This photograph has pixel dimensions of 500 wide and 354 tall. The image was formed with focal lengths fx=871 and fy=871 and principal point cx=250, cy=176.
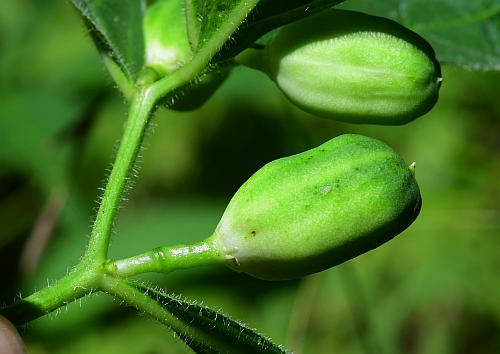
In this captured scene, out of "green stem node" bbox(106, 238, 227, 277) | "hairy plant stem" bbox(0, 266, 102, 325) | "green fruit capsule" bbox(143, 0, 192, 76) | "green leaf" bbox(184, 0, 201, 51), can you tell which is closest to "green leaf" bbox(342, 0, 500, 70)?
"green fruit capsule" bbox(143, 0, 192, 76)

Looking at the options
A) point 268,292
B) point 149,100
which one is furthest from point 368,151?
point 268,292

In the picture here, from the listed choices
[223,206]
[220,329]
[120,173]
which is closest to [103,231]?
[120,173]

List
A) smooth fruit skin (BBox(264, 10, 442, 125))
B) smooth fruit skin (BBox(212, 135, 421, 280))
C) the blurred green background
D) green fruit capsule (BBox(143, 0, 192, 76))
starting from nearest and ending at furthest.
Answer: smooth fruit skin (BBox(212, 135, 421, 280)) < smooth fruit skin (BBox(264, 10, 442, 125)) < green fruit capsule (BBox(143, 0, 192, 76)) < the blurred green background

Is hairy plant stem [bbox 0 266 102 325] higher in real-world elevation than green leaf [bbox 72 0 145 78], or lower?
lower

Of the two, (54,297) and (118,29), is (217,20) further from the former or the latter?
(54,297)

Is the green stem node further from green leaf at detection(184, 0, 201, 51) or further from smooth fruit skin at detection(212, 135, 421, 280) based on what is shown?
green leaf at detection(184, 0, 201, 51)

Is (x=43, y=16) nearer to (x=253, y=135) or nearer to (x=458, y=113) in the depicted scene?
(x=253, y=135)

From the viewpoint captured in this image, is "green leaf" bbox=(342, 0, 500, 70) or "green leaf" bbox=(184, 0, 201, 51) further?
"green leaf" bbox=(342, 0, 500, 70)
